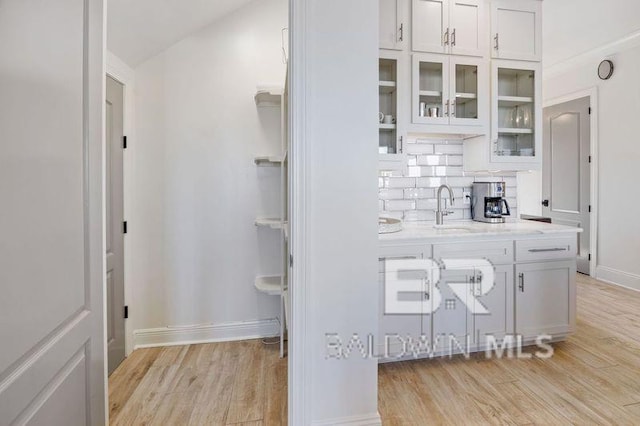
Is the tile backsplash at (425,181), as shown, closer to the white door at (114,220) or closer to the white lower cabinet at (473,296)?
the white lower cabinet at (473,296)

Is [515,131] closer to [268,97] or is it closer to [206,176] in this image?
[268,97]

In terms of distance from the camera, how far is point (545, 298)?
249cm

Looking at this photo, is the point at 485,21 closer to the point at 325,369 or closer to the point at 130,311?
the point at 325,369

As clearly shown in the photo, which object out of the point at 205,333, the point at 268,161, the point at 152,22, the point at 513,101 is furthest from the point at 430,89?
the point at 205,333

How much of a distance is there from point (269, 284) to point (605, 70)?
4.67 metres

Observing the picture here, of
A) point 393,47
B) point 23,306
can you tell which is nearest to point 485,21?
point 393,47

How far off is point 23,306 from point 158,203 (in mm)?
2013

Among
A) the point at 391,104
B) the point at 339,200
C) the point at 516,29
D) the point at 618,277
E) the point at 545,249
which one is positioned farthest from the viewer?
the point at 618,277

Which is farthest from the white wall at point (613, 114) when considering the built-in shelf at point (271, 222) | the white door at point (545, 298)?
the built-in shelf at point (271, 222)

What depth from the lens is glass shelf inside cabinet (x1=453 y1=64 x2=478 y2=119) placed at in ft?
8.75

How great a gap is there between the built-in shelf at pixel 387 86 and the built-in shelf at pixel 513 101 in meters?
0.92

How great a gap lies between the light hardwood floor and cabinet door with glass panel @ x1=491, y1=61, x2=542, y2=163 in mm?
1539

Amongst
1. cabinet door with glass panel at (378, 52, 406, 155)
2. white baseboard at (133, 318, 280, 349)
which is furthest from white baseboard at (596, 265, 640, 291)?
white baseboard at (133, 318, 280, 349)

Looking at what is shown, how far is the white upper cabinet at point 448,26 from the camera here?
2496 millimetres
